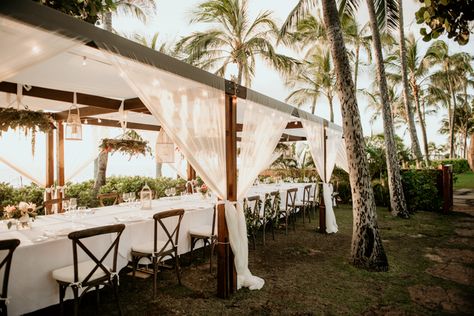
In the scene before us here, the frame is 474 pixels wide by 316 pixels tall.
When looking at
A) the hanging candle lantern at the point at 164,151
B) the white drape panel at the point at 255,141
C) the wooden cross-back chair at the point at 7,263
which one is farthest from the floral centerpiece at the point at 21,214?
the hanging candle lantern at the point at 164,151

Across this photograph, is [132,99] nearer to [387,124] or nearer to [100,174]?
[100,174]

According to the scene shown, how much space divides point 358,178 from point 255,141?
154 cm

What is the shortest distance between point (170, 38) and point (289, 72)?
5.48 metres

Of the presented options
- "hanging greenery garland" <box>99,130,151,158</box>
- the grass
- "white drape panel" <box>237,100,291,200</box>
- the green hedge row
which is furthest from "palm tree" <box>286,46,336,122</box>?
"hanging greenery garland" <box>99,130,151,158</box>

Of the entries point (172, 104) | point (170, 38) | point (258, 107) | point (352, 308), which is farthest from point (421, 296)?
point (170, 38)

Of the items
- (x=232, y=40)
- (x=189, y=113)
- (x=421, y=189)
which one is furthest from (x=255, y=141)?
(x=232, y=40)

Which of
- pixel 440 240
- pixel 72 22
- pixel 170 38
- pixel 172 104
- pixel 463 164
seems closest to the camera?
pixel 72 22

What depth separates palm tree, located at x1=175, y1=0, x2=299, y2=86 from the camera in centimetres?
980

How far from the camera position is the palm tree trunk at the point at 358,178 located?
13.8ft

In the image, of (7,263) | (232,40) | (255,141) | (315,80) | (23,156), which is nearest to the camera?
(7,263)

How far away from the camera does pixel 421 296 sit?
3.29 m

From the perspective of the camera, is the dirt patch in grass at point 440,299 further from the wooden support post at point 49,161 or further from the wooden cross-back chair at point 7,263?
the wooden support post at point 49,161

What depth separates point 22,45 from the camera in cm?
184

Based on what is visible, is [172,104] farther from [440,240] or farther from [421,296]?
[440,240]
